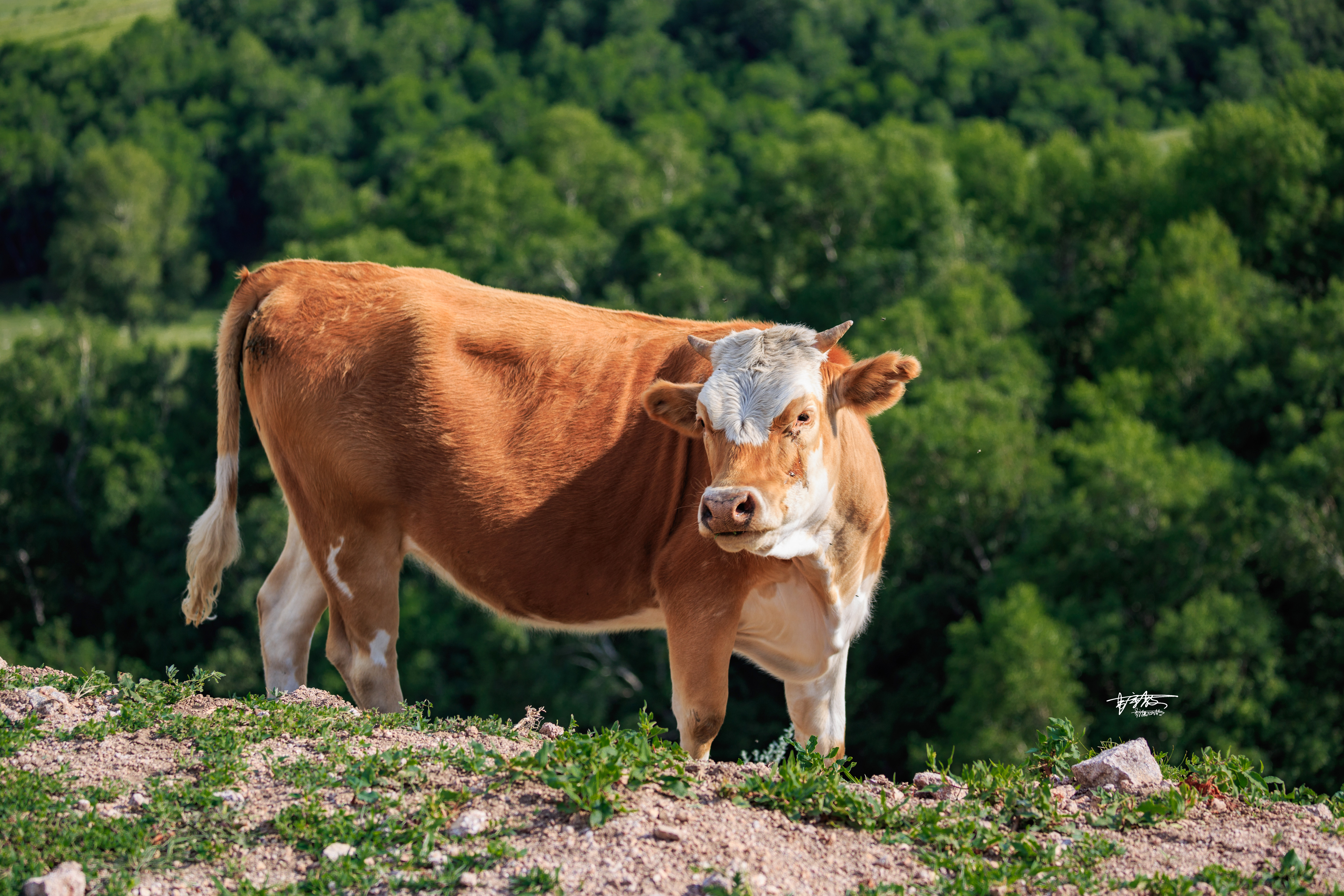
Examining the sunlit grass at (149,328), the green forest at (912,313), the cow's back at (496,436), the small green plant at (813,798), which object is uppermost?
the cow's back at (496,436)

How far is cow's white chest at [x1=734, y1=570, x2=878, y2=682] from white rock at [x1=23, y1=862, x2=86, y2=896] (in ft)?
12.1

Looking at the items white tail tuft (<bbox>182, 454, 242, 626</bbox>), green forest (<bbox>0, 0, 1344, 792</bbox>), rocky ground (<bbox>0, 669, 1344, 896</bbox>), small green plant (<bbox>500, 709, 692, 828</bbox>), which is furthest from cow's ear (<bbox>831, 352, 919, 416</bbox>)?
green forest (<bbox>0, 0, 1344, 792</bbox>)

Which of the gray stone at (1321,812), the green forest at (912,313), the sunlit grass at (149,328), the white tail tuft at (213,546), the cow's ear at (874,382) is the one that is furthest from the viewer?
the sunlit grass at (149,328)

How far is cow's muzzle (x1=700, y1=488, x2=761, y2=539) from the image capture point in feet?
20.1

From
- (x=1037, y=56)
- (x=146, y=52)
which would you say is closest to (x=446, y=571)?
(x=1037, y=56)

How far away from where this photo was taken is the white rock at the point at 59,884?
4949 mm

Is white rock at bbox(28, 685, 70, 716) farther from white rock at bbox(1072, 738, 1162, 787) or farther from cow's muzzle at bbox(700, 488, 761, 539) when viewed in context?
white rock at bbox(1072, 738, 1162, 787)

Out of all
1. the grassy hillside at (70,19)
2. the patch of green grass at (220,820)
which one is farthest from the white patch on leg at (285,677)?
the grassy hillside at (70,19)

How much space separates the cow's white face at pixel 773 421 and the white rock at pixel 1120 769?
1.85 meters

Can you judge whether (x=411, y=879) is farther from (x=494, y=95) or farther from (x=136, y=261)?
(x=494, y=95)

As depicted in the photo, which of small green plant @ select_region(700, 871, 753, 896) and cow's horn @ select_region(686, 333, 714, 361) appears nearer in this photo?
small green plant @ select_region(700, 871, 753, 896)

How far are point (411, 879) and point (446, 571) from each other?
311 cm

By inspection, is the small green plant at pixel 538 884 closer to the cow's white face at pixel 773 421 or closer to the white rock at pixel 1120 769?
the cow's white face at pixel 773 421

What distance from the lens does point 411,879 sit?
199 inches
